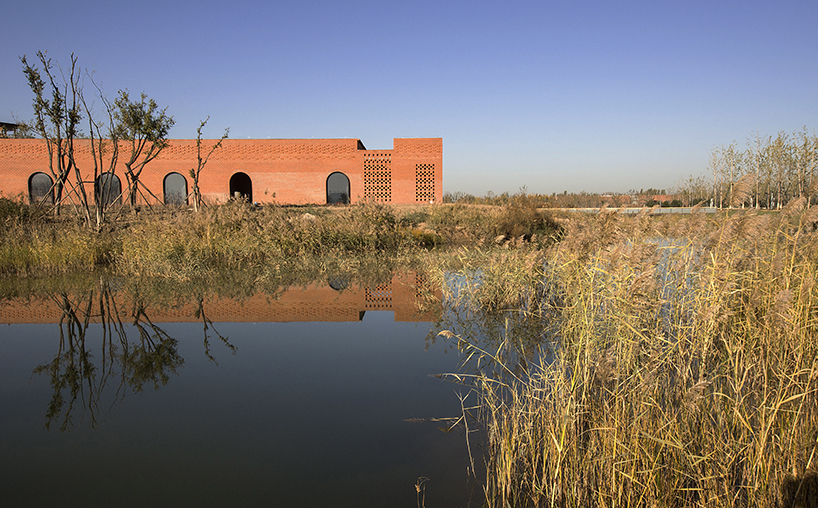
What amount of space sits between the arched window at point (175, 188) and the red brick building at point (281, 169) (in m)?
0.44

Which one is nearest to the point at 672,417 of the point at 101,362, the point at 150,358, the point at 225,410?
the point at 225,410

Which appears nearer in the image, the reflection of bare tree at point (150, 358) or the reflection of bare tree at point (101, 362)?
the reflection of bare tree at point (101, 362)

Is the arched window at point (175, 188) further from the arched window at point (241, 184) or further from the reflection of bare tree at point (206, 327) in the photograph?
the reflection of bare tree at point (206, 327)

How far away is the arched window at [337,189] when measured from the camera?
93.9ft

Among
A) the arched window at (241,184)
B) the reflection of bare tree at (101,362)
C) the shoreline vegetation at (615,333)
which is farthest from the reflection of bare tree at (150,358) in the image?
the arched window at (241,184)

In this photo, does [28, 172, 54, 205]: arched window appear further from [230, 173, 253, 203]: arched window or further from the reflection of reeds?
the reflection of reeds

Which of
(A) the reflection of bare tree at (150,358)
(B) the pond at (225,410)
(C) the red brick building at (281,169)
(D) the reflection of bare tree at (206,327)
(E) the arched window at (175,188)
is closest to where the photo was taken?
(B) the pond at (225,410)

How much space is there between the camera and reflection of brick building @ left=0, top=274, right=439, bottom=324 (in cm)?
531

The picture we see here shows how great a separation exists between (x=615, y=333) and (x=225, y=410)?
251 cm

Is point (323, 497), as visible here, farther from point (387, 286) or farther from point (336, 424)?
point (387, 286)

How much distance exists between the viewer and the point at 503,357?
3830mm

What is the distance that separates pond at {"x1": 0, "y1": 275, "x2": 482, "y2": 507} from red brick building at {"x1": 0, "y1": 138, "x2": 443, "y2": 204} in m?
22.3

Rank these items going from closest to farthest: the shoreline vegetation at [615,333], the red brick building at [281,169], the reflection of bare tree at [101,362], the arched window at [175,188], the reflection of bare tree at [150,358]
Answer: the shoreline vegetation at [615,333]
the reflection of bare tree at [101,362]
the reflection of bare tree at [150,358]
the red brick building at [281,169]
the arched window at [175,188]

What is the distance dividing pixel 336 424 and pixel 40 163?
32149mm
